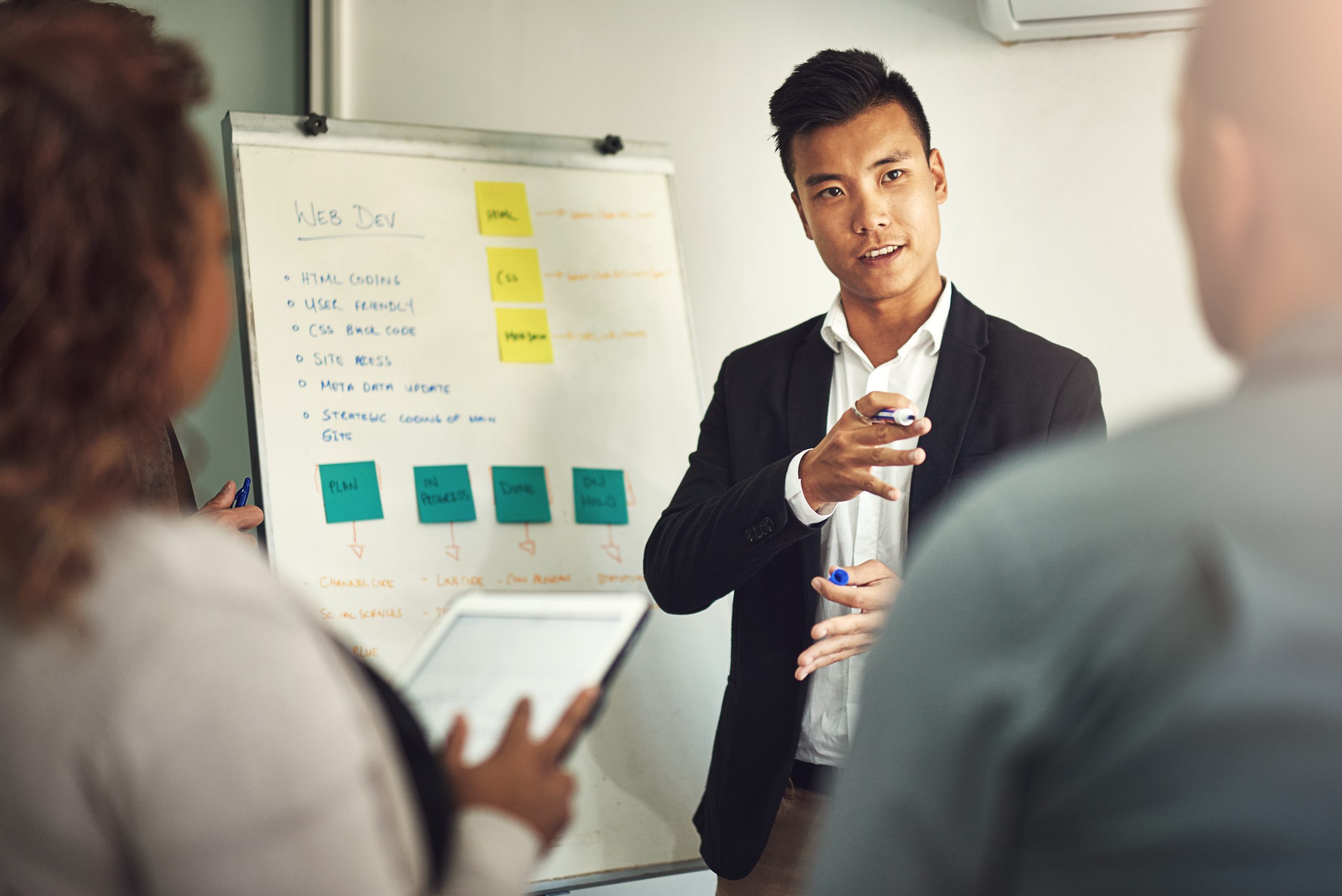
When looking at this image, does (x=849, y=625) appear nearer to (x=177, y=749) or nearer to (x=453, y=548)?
(x=453, y=548)

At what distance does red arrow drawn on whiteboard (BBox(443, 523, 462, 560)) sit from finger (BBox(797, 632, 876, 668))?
77 centimetres

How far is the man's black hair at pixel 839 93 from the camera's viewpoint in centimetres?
170

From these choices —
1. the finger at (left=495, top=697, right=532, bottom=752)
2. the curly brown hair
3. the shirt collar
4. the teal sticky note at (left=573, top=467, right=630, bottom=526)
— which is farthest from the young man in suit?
the curly brown hair

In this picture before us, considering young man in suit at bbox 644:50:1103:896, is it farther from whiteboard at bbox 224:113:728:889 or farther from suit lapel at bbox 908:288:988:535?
whiteboard at bbox 224:113:728:889

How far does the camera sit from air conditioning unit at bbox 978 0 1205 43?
2217 mm

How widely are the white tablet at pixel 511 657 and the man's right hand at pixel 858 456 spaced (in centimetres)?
60

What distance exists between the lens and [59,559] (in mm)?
535

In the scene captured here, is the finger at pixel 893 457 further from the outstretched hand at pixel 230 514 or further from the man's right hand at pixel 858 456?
the outstretched hand at pixel 230 514

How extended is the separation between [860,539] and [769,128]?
1.37m

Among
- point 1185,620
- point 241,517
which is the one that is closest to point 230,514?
point 241,517

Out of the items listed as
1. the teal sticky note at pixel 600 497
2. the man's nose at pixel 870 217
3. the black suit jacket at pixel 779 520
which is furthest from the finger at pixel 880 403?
the teal sticky note at pixel 600 497

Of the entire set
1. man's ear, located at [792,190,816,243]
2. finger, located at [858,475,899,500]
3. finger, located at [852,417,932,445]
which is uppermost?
man's ear, located at [792,190,816,243]

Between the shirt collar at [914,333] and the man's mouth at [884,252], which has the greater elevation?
the man's mouth at [884,252]

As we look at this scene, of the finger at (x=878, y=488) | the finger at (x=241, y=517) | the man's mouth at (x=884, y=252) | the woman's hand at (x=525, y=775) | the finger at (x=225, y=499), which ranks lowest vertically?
the woman's hand at (x=525, y=775)
